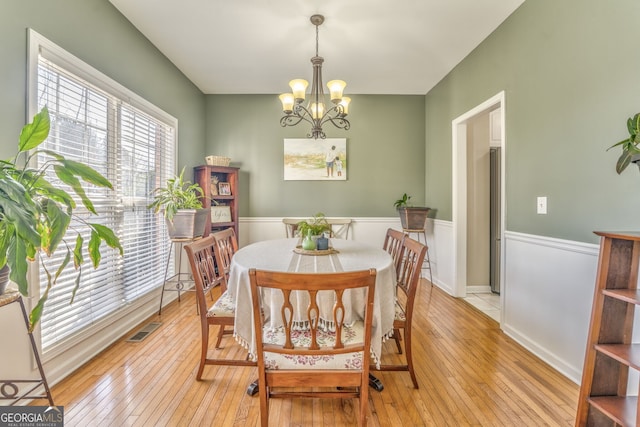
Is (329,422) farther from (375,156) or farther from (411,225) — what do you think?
(375,156)

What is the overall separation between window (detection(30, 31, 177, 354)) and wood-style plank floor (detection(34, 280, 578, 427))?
434mm

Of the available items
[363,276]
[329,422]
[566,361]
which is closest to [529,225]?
[566,361]

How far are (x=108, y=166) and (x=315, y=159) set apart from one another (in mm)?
2662

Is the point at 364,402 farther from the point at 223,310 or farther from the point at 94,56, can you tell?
the point at 94,56

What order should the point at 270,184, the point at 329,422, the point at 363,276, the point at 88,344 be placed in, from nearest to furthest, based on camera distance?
the point at 363,276 < the point at 329,422 < the point at 88,344 < the point at 270,184

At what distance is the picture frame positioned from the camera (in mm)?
4051

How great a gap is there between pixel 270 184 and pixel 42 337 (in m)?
3.09

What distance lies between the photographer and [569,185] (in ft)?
6.65

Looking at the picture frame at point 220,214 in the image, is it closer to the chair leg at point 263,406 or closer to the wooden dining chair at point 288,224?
the wooden dining chair at point 288,224

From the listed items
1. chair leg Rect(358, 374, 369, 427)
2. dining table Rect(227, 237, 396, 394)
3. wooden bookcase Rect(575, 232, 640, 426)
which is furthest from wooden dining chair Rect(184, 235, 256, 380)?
wooden bookcase Rect(575, 232, 640, 426)

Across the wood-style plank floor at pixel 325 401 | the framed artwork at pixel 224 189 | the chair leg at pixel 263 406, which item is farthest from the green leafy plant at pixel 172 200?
the chair leg at pixel 263 406

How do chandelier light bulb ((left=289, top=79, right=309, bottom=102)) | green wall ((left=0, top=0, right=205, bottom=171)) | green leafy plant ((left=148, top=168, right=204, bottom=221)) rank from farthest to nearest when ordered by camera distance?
1. green leafy plant ((left=148, top=168, right=204, bottom=221))
2. chandelier light bulb ((left=289, top=79, right=309, bottom=102))
3. green wall ((left=0, top=0, right=205, bottom=171))

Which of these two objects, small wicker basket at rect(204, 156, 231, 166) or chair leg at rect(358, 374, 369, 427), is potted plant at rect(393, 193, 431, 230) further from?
chair leg at rect(358, 374, 369, 427)

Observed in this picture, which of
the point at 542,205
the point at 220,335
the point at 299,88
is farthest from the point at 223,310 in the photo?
the point at 542,205
